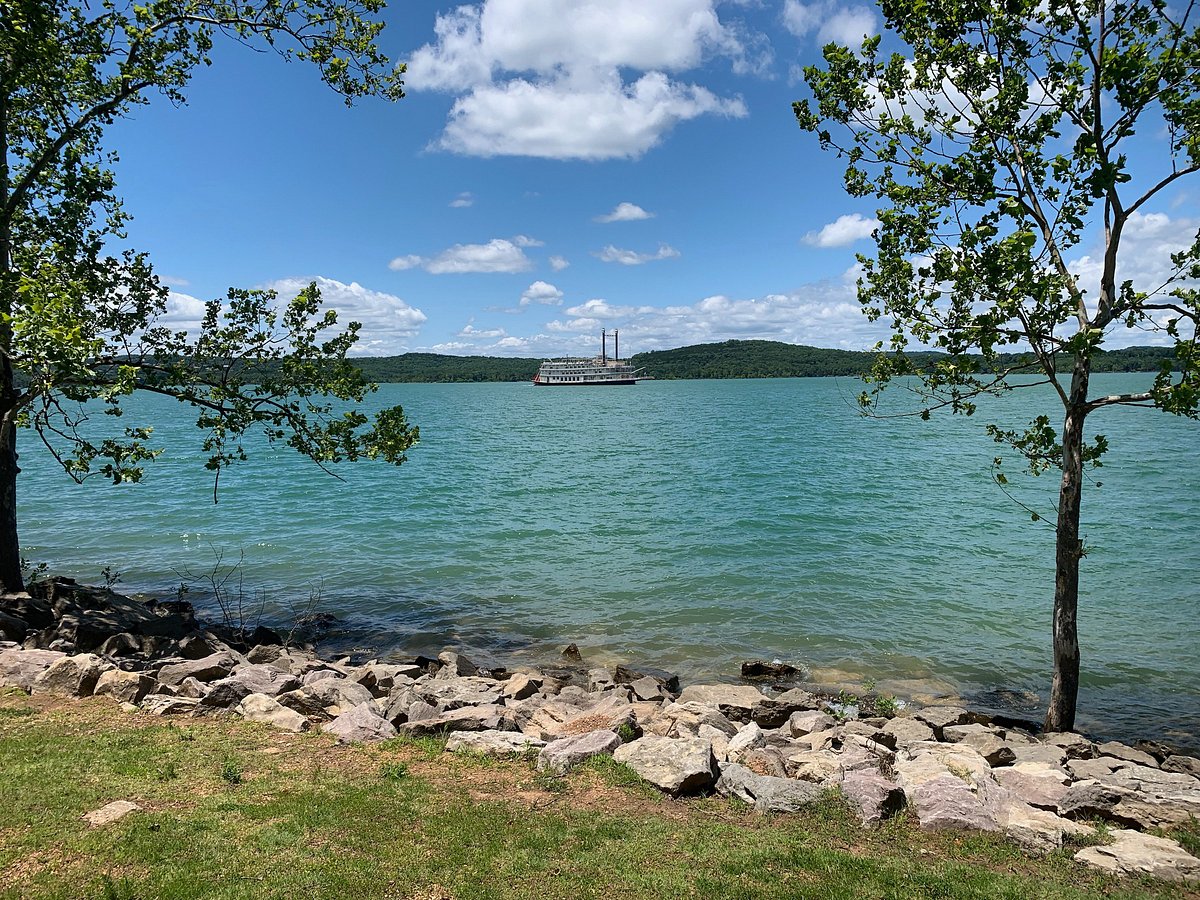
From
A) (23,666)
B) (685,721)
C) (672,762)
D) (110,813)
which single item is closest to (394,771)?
(110,813)

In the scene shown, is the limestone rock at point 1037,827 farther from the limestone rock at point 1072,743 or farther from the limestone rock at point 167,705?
the limestone rock at point 167,705

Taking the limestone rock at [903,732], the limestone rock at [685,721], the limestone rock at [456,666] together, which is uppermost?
the limestone rock at [685,721]

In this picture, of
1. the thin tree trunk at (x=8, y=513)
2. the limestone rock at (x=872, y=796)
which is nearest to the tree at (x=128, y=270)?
the thin tree trunk at (x=8, y=513)

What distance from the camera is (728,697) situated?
14398 millimetres

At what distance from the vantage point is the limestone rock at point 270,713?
10.2m

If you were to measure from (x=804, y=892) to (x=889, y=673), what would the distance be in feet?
36.7

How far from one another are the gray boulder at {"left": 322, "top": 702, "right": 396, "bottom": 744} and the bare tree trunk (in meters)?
9.93


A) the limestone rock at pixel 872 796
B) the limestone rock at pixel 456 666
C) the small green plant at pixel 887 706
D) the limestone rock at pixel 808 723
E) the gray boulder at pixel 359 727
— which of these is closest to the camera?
the limestone rock at pixel 872 796

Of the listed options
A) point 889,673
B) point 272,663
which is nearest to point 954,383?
point 889,673

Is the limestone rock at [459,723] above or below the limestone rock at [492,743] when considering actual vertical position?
below

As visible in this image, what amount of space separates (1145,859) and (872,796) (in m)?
2.51

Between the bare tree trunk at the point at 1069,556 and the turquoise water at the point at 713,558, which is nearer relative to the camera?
the bare tree trunk at the point at 1069,556

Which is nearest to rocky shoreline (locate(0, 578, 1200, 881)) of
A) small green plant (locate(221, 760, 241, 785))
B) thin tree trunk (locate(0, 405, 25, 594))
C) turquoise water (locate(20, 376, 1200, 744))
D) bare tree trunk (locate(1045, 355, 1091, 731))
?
bare tree trunk (locate(1045, 355, 1091, 731))

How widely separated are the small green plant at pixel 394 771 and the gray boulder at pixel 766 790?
12.1ft
